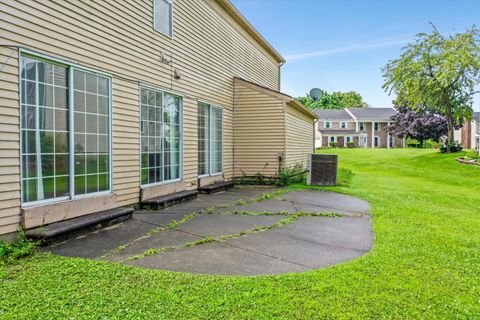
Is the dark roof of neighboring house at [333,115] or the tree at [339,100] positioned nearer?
the dark roof of neighboring house at [333,115]

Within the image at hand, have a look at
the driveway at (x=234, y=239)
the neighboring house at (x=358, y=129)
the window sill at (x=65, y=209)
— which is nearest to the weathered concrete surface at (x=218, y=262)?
the driveway at (x=234, y=239)

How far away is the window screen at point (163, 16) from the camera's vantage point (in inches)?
286

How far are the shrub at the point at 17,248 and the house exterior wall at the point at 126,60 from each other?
0.15 metres

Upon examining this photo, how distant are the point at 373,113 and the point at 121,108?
49155 mm

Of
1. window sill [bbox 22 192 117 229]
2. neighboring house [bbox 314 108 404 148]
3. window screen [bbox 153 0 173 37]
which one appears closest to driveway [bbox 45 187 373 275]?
window sill [bbox 22 192 117 229]

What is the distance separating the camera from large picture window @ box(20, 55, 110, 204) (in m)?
4.33

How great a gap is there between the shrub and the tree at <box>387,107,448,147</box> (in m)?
45.6

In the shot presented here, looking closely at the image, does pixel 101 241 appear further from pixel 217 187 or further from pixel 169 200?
pixel 217 187

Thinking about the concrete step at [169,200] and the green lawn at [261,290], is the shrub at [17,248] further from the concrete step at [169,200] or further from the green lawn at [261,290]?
the concrete step at [169,200]

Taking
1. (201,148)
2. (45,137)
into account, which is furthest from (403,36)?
(45,137)

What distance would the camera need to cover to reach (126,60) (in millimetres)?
6270

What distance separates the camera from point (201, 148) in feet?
Result: 30.9

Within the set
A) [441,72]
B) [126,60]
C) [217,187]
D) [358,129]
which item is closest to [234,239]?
[126,60]

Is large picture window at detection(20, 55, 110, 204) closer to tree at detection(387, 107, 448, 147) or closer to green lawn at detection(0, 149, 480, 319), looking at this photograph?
green lawn at detection(0, 149, 480, 319)
